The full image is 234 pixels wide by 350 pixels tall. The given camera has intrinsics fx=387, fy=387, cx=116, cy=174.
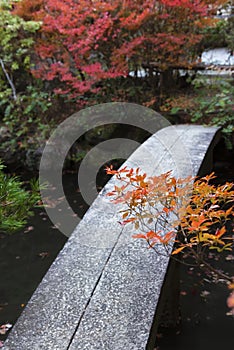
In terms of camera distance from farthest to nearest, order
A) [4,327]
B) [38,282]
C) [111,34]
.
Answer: [111,34]
[38,282]
[4,327]

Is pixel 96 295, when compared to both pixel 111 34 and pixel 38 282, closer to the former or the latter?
pixel 38 282

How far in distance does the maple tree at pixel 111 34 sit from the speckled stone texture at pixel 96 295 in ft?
12.9

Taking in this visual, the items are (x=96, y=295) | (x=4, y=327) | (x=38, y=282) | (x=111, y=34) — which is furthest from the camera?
(x=111, y=34)

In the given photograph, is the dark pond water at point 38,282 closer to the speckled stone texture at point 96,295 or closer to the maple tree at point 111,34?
the speckled stone texture at point 96,295

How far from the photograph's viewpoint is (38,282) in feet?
15.0

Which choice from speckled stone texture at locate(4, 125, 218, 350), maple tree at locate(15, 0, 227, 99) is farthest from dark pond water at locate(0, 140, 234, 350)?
maple tree at locate(15, 0, 227, 99)

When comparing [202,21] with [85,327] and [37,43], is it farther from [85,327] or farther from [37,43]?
[85,327]

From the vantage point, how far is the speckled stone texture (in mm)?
2248

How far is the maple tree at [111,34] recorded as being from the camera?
640cm

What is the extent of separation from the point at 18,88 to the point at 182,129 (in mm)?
4159

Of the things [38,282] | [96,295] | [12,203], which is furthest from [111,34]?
[96,295]

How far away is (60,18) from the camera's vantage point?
6.48 meters

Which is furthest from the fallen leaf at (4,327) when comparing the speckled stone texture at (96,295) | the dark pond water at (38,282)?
the speckled stone texture at (96,295)

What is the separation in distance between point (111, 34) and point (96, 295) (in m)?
5.43
